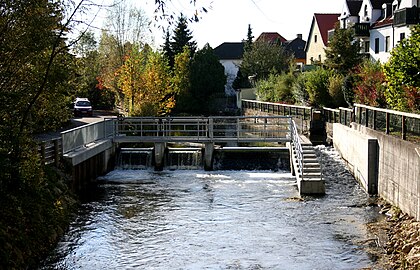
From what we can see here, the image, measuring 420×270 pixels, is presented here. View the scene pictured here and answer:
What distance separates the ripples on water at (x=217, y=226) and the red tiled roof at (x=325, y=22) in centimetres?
4958

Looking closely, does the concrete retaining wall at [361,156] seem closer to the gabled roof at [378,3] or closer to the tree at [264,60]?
the gabled roof at [378,3]

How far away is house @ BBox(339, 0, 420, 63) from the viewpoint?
1763 inches

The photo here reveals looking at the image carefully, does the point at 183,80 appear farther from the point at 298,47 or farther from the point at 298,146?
the point at 298,47

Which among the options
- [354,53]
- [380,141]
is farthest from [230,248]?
[354,53]

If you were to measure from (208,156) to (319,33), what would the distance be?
4808cm

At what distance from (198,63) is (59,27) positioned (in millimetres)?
48017

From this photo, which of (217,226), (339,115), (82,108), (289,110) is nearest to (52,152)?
(217,226)

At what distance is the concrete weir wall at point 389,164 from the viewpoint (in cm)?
1644

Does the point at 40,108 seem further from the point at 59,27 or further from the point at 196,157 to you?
the point at 196,157

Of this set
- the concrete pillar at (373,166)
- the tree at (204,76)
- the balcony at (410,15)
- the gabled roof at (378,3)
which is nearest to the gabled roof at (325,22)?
the tree at (204,76)

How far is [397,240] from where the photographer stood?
49.8 ft

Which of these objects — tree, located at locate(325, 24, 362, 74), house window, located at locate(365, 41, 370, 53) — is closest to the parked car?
tree, located at locate(325, 24, 362, 74)

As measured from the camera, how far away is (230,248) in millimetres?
15438

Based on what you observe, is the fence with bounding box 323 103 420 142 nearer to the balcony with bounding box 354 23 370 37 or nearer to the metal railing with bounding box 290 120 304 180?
the metal railing with bounding box 290 120 304 180
